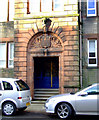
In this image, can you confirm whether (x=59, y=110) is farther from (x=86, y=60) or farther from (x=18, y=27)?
(x=18, y=27)

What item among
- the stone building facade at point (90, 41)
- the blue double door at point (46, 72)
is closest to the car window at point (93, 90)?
the stone building facade at point (90, 41)

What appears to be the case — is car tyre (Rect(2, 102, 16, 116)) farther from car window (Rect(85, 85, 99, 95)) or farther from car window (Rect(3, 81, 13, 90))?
car window (Rect(85, 85, 99, 95))

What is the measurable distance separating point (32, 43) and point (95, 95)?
711 centimetres

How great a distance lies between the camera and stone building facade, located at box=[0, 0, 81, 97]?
44.2ft

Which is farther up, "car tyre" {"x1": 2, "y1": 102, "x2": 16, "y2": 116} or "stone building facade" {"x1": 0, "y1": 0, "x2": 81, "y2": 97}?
"stone building facade" {"x1": 0, "y1": 0, "x2": 81, "y2": 97}

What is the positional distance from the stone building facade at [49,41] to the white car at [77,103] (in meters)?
4.56

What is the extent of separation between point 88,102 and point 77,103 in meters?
0.46

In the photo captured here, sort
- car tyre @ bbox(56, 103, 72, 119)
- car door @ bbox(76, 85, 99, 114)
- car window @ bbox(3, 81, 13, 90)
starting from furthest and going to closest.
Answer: car window @ bbox(3, 81, 13, 90) → car tyre @ bbox(56, 103, 72, 119) → car door @ bbox(76, 85, 99, 114)

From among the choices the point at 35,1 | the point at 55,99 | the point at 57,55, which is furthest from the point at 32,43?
the point at 55,99

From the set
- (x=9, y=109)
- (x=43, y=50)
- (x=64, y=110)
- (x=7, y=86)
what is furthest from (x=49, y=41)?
→ (x=64, y=110)

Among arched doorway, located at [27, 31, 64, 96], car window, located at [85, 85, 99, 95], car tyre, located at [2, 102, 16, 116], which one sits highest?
arched doorway, located at [27, 31, 64, 96]

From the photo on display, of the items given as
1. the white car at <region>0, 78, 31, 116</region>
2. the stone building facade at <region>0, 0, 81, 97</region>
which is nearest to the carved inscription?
the stone building facade at <region>0, 0, 81, 97</region>

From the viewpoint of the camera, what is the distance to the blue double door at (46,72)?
606 inches

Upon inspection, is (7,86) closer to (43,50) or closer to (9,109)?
(9,109)
